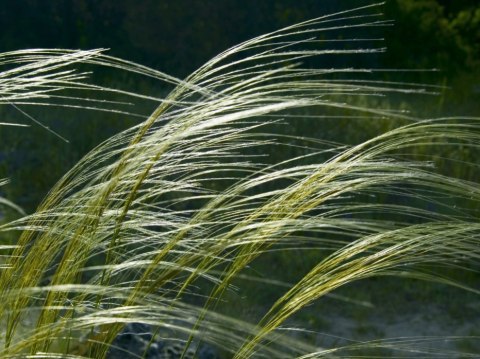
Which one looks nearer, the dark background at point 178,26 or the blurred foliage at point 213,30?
the blurred foliage at point 213,30

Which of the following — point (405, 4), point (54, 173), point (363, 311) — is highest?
point (405, 4)

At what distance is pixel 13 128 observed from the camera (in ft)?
22.5

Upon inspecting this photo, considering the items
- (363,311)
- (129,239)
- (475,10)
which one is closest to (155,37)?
(475,10)

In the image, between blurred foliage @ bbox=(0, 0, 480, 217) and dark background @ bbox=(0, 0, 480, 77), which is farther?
dark background @ bbox=(0, 0, 480, 77)

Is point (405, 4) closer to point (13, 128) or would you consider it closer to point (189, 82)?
point (13, 128)

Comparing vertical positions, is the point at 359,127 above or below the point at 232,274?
below

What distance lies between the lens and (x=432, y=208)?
18.6 feet

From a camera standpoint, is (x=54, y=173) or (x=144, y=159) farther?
(x=54, y=173)

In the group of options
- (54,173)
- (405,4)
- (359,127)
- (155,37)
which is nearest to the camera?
(54,173)

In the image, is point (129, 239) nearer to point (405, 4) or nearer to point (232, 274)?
point (232, 274)

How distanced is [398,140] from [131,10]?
334 inches

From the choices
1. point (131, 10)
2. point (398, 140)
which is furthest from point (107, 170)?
point (131, 10)

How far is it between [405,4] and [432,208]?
3.58 m

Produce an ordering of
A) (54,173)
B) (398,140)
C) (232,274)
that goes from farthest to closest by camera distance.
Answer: (54,173) → (398,140) → (232,274)
